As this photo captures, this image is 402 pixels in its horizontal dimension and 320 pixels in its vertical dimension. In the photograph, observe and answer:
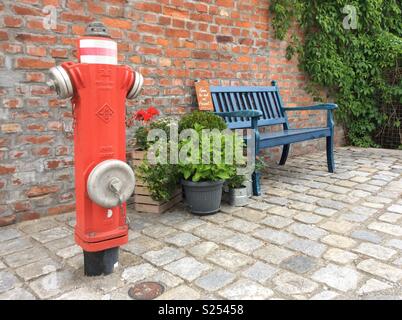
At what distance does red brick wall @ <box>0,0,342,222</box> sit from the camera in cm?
266

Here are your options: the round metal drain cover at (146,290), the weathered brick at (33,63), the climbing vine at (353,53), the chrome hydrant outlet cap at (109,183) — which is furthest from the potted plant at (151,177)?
the climbing vine at (353,53)

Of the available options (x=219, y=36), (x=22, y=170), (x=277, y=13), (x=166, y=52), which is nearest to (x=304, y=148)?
(x=277, y=13)

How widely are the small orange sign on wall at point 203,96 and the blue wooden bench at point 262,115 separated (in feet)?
0.19

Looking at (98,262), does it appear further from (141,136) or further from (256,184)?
(256,184)

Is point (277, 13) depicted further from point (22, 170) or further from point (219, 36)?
point (22, 170)

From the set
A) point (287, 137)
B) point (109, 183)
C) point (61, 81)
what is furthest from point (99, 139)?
point (287, 137)

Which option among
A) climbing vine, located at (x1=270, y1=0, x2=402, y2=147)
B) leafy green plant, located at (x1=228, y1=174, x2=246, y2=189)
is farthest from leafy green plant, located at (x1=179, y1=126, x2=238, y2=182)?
climbing vine, located at (x1=270, y1=0, x2=402, y2=147)

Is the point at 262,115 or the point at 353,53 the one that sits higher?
the point at 353,53

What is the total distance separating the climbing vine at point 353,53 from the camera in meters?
5.12

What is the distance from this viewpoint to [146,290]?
1853mm

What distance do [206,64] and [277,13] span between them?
4.46 feet

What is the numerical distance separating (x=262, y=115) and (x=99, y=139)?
2215mm

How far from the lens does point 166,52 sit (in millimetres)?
3533

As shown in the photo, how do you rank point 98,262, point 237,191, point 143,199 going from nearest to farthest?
point 98,262, point 143,199, point 237,191
